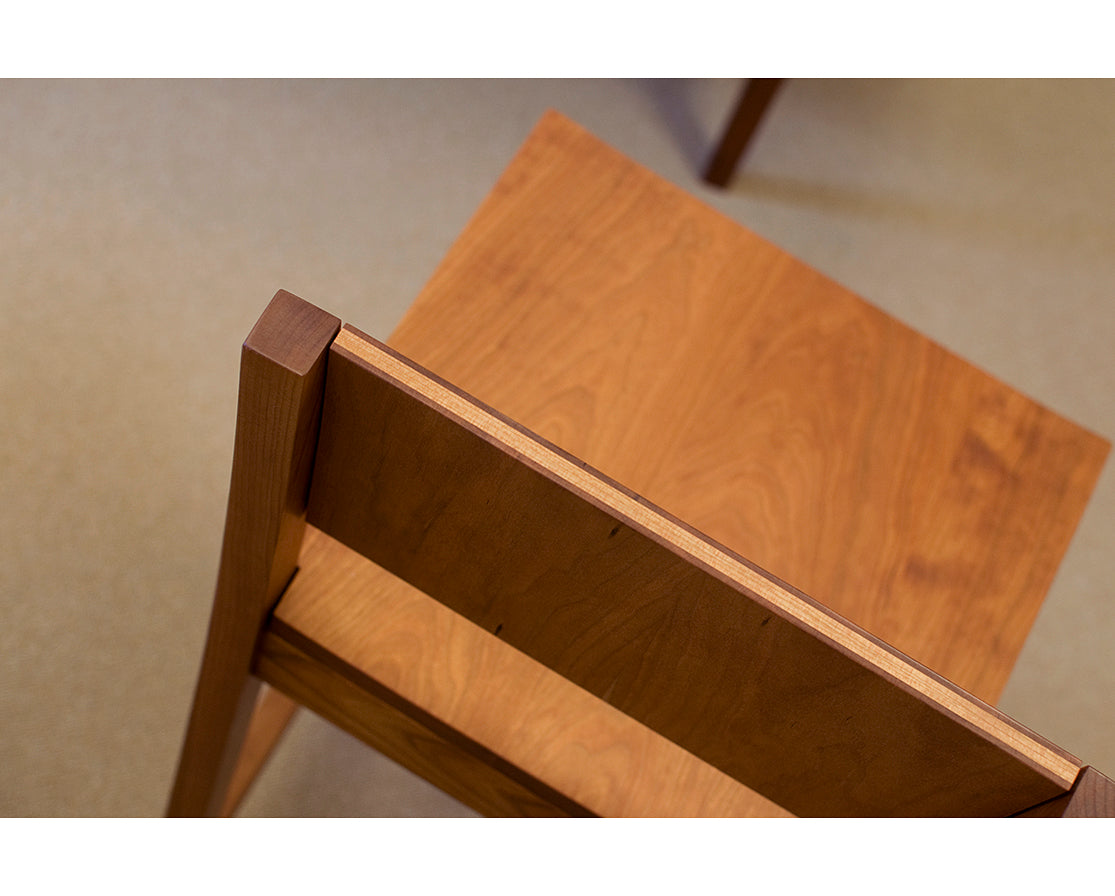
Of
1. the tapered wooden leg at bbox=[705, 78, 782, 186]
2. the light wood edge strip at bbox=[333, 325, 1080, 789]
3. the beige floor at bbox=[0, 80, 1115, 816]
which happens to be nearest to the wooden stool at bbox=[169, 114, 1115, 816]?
the light wood edge strip at bbox=[333, 325, 1080, 789]

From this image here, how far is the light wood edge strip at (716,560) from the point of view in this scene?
46 cm

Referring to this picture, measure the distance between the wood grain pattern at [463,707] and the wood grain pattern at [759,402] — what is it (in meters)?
0.18

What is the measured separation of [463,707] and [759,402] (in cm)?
39

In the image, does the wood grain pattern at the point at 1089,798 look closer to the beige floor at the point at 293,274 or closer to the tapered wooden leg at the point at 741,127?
the beige floor at the point at 293,274

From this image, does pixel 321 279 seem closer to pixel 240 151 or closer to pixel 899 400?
pixel 240 151

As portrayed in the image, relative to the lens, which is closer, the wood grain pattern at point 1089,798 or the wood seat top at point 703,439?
the wood grain pattern at point 1089,798

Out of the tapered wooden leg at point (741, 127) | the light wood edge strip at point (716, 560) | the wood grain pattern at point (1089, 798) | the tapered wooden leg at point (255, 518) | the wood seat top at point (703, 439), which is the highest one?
the tapered wooden leg at point (741, 127)

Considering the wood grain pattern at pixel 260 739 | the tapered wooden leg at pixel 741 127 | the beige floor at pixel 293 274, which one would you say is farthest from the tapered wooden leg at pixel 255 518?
the tapered wooden leg at pixel 741 127

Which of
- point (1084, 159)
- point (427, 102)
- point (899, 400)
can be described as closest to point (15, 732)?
point (899, 400)

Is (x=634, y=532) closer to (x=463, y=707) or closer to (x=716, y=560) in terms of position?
(x=716, y=560)

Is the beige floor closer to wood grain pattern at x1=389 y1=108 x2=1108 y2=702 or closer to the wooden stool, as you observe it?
the wooden stool

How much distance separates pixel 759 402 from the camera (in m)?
0.99

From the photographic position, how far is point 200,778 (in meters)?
0.92

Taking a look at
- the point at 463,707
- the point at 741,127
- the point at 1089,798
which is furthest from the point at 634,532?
the point at 741,127
